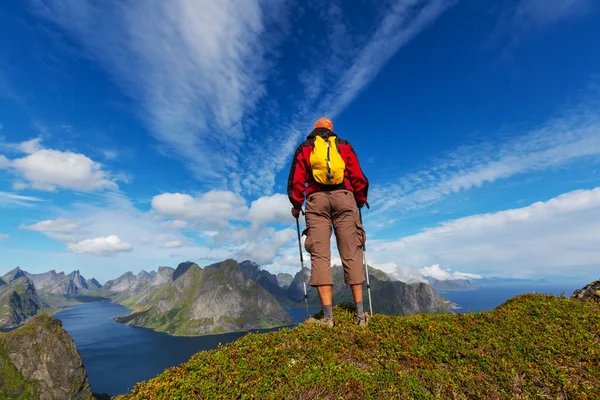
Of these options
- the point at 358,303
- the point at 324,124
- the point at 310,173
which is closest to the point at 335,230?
the point at 310,173

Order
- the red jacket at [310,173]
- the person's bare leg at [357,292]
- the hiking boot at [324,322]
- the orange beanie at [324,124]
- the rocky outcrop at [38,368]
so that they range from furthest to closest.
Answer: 1. the rocky outcrop at [38,368]
2. the orange beanie at [324,124]
3. the red jacket at [310,173]
4. the person's bare leg at [357,292]
5. the hiking boot at [324,322]

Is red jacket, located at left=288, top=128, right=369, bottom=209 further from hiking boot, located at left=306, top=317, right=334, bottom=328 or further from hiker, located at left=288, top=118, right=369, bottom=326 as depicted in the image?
hiking boot, located at left=306, top=317, right=334, bottom=328

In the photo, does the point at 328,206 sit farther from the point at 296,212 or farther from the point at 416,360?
the point at 416,360

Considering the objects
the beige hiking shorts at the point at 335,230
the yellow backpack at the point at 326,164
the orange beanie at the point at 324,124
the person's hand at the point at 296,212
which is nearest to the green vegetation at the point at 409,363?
the beige hiking shorts at the point at 335,230

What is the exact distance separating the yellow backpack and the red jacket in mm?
271

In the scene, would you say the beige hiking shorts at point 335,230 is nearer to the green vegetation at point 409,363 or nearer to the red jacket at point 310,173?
the red jacket at point 310,173

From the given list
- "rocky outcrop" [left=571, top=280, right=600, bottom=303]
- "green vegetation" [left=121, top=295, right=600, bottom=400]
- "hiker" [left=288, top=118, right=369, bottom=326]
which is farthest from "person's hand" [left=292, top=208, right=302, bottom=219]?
"rocky outcrop" [left=571, top=280, right=600, bottom=303]

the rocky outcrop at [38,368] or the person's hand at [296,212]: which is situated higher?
the person's hand at [296,212]

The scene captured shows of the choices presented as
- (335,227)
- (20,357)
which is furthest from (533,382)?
(20,357)

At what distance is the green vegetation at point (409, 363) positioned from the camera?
16.4 ft

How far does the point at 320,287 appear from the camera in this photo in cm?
861

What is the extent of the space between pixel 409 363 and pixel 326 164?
553 cm

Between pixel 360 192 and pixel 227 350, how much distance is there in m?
6.16

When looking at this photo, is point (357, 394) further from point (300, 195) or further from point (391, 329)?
point (300, 195)
